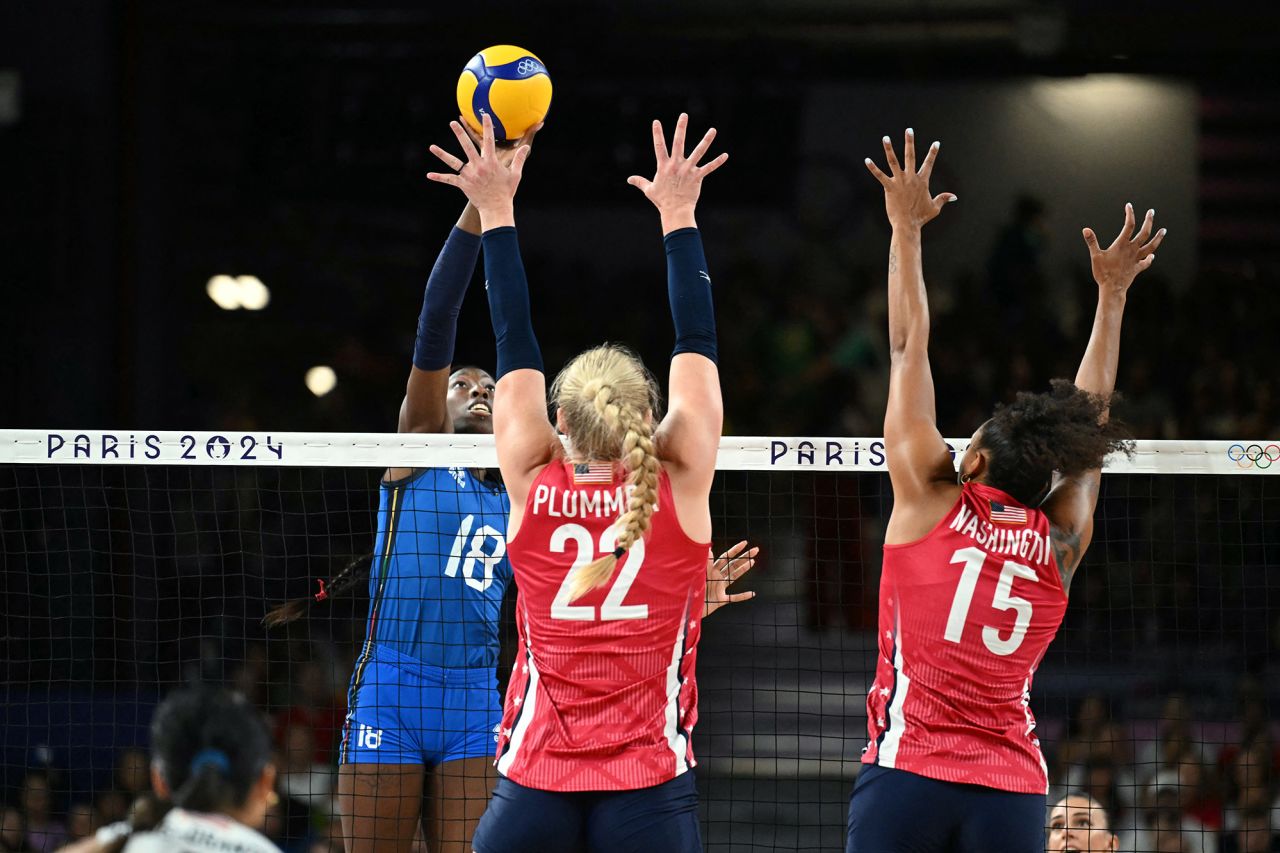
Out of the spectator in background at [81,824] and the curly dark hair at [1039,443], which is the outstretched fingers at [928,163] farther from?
the spectator in background at [81,824]

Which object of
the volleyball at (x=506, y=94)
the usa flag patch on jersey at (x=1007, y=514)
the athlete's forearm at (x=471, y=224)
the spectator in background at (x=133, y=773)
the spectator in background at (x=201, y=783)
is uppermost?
the volleyball at (x=506, y=94)

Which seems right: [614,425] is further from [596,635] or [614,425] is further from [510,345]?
[596,635]

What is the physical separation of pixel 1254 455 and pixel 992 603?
2154 mm

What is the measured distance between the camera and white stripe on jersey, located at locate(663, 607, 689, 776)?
3.75 m

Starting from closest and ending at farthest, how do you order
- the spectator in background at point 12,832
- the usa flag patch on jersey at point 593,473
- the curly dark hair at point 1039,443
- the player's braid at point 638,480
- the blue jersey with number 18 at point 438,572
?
the player's braid at point 638,480, the usa flag patch on jersey at point 593,473, the curly dark hair at point 1039,443, the blue jersey with number 18 at point 438,572, the spectator in background at point 12,832

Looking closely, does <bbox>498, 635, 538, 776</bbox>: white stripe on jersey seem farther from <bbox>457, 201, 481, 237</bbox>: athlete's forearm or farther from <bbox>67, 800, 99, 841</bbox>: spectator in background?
<bbox>67, 800, 99, 841</bbox>: spectator in background

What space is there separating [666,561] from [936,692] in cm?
93

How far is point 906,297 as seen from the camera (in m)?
4.28

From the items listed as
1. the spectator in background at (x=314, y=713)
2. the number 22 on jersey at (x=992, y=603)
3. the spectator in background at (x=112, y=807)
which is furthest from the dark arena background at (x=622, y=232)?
the number 22 on jersey at (x=992, y=603)

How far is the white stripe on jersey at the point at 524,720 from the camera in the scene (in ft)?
12.2

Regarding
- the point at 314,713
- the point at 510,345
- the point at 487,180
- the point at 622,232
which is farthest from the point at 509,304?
the point at 622,232

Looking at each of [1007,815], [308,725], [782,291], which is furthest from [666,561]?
[782,291]

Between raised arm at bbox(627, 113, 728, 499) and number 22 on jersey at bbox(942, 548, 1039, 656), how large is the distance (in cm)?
79

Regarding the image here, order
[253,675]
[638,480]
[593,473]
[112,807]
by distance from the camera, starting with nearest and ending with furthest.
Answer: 1. [638,480]
2. [593,473]
3. [112,807]
4. [253,675]
